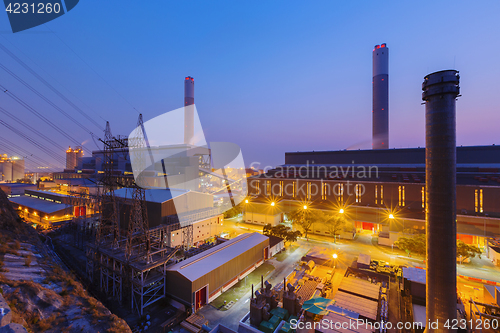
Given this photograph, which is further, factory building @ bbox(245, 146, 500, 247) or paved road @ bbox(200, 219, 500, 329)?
factory building @ bbox(245, 146, 500, 247)

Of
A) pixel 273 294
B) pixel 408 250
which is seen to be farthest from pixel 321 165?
pixel 273 294

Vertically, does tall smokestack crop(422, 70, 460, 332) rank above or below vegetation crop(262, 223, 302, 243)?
above

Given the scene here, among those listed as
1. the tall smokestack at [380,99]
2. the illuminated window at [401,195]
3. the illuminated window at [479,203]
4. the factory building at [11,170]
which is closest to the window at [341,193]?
the illuminated window at [401,195]

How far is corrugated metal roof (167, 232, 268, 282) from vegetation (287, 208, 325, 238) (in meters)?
9.45

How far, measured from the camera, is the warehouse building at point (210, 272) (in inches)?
570

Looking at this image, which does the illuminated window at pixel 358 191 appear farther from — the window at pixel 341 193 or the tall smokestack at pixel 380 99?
the tall smokestack at pixel 380 99

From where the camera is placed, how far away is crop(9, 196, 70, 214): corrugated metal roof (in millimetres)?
35625

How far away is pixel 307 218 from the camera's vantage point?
29.7 m

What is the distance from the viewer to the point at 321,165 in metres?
45.6

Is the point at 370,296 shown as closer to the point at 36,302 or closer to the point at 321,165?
the point at 36,302

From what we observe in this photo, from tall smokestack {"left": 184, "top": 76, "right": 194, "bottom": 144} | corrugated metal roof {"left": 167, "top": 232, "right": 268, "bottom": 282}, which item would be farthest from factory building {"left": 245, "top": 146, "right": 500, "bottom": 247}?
tall smokestack {"left": 184, "top": 76, "right": 194, "bottom": 144}

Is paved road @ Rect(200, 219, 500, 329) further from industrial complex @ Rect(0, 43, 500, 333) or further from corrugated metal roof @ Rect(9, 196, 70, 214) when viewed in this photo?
corrugated metal roof @ Rect(9, 196, 70, 214)

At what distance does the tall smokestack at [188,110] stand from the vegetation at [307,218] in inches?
2550

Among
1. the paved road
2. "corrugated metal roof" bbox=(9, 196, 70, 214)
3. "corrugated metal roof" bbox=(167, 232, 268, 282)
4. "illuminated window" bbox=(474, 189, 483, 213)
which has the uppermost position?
"illuminated window" bbox=(474, 189, 483, 213)
